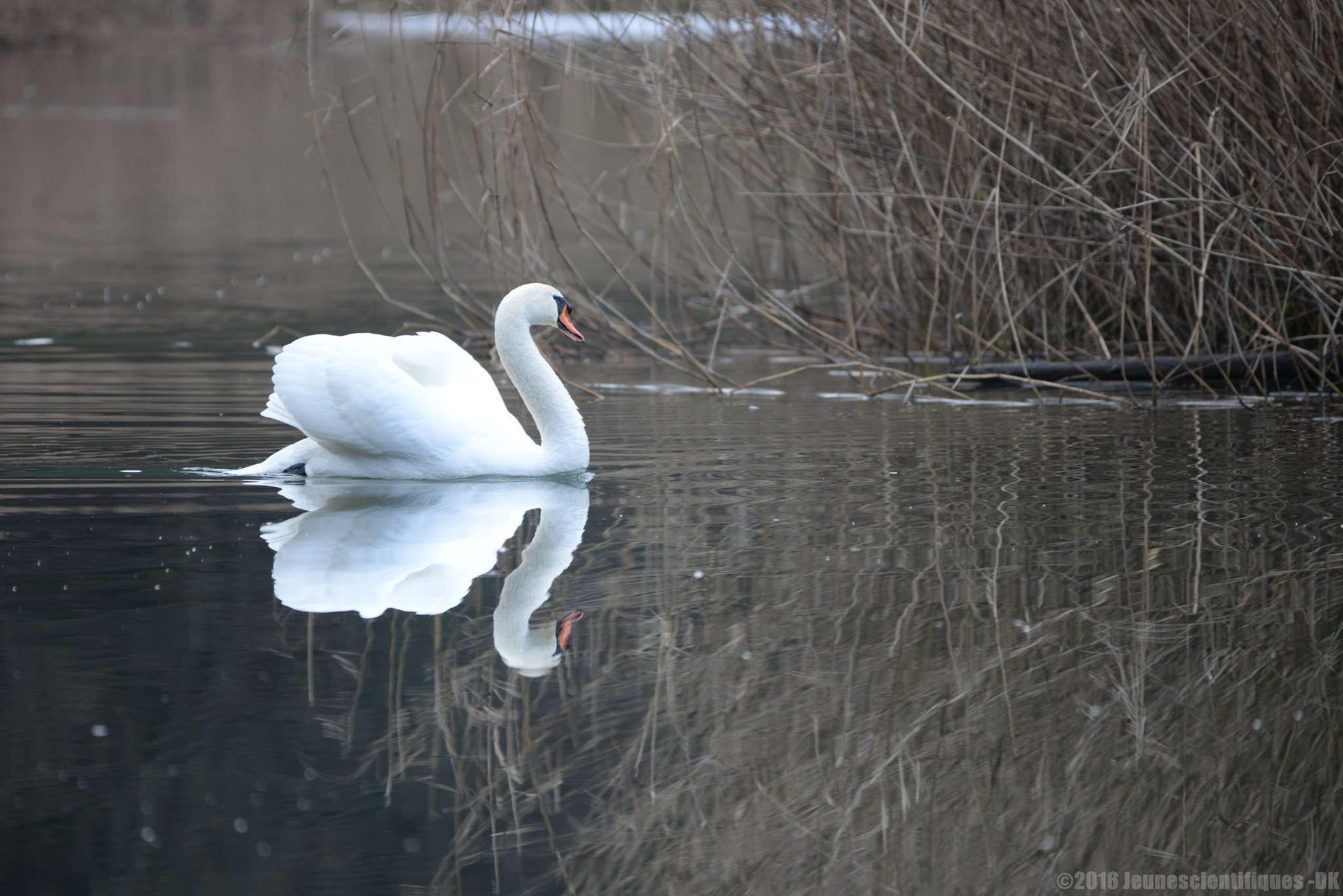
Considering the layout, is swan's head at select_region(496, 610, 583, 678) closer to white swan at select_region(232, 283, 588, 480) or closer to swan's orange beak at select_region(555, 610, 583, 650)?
swan's orange beak at select_region(555, 610, 583, 650)

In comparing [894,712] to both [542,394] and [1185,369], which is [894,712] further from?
[1185,369]

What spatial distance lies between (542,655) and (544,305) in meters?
2.57

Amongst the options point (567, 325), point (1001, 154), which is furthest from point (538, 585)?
point (1001, 154)

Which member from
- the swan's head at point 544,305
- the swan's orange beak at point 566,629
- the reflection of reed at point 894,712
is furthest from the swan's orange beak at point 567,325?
the swan's orange beak at point 566,629

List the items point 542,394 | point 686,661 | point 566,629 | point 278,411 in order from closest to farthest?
point 686,661
point 566,629
point 542,394
point 278,411

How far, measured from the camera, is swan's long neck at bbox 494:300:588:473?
5.83 metres

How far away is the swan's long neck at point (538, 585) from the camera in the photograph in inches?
149

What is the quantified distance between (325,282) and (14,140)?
14473 millimetres

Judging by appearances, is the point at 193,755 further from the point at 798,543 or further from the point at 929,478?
the point at 929,478

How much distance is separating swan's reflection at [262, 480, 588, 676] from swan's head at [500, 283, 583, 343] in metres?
0.61

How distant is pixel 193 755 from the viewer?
10.4 ft

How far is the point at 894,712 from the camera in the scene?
3438 mm

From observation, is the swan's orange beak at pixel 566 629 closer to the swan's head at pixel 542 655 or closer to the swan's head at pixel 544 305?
the swan's head at pixel 542 655

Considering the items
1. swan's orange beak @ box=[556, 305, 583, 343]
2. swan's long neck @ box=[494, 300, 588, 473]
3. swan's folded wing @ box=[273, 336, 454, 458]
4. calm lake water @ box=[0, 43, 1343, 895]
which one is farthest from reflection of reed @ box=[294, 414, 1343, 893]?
swan's orange beak @ box=[556, 305, 583, 343]
